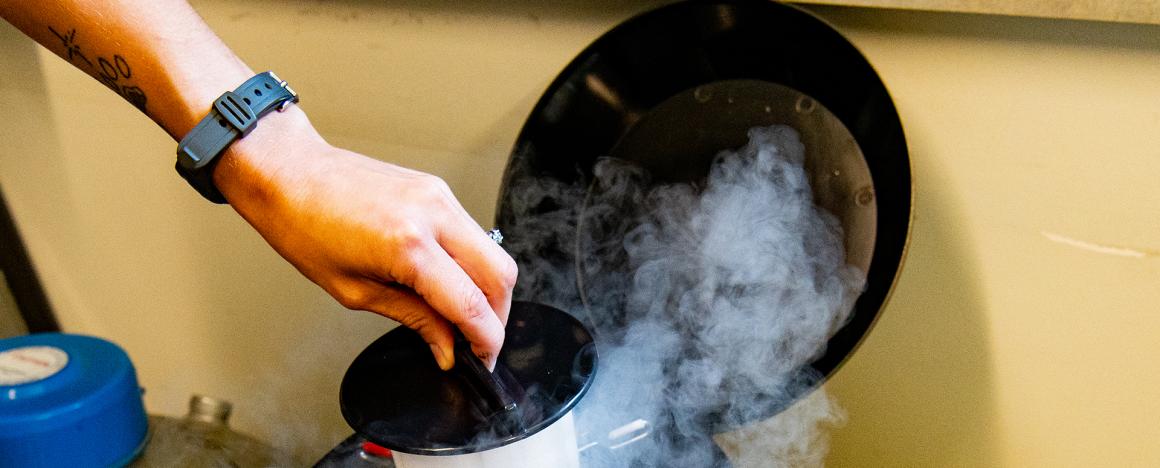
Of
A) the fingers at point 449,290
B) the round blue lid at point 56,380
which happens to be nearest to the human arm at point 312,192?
the fingers at point 449,290

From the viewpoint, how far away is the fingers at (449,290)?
0.55 meters

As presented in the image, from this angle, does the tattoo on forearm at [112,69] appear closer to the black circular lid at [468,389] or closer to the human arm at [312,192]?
the human arm at [312,192]

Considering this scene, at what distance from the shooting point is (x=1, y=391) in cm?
95

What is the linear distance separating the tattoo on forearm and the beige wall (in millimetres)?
344

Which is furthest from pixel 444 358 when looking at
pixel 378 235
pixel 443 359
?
pixel 378 235

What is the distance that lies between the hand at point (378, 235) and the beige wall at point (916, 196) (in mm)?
382

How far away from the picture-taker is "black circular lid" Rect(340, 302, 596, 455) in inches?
21.0

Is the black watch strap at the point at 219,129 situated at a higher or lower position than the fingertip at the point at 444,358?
higher

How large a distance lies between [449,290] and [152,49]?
0.34 meters

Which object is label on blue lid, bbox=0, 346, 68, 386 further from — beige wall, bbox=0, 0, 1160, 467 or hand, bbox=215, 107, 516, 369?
hand, bbox=215, 107, 516, 369

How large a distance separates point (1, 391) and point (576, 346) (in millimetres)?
763

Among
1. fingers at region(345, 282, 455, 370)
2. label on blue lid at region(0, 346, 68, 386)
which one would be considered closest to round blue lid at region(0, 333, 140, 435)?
label on blue lid at region(0, 346, 68, 386)

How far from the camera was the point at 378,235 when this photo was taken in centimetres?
55

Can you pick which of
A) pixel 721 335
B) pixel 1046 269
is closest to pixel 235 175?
pixel 721 335
